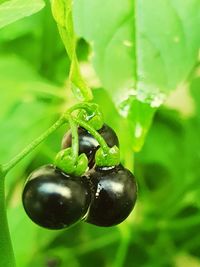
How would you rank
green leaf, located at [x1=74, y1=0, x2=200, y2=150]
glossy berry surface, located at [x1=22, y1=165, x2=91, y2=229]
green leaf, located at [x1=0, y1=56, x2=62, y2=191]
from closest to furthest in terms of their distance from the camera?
glossy berry surface, located at [x1=22, y1=165, x2=91, y2=229] → green leaf, located at [x1=74, y1=0, x2=200, y2=150] → green leaf, located at [x1=0, y1=56, x2=62, y2=191]

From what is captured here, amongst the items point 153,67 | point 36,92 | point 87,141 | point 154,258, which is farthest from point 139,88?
point 154,258

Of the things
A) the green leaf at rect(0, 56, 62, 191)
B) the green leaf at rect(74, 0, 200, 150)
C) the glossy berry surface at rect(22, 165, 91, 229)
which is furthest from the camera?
the green leaf at rect(0, 56, 62, 191)

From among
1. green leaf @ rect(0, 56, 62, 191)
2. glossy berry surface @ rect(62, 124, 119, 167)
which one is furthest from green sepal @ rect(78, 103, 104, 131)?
green leaf @ rect(0, 56, 62, 191)

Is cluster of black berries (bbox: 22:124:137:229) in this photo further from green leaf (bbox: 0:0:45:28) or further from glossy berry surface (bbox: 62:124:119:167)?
green leaf (bbox: 0:0:45:28)

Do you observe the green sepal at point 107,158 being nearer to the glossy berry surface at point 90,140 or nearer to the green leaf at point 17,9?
the glossy berry surface at point 90,140

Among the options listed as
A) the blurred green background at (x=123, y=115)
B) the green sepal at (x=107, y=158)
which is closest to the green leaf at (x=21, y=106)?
the blurred green background at (x=123, y=115)

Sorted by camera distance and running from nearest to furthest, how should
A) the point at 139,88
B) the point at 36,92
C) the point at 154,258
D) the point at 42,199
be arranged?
the point at 42,199, the point at 139,88, the point at 36,92, the point at 154,258

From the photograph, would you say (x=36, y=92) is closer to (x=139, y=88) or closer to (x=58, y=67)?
(x=58, y=67)

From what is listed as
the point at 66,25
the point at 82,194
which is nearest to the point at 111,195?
the point at 82,194
